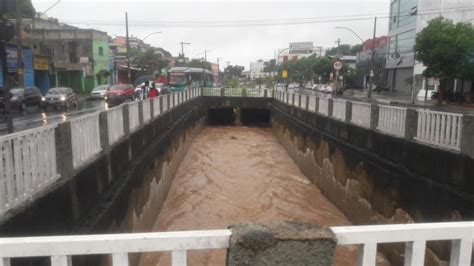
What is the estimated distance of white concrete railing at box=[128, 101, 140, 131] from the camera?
9570 millimetres

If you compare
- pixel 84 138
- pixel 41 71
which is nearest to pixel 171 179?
pixel 84 138

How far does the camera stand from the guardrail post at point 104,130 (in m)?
6.78

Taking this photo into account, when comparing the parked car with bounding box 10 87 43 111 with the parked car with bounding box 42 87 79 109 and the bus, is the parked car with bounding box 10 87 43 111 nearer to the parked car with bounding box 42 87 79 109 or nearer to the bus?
the parked car with bounding box 42 87 79 109

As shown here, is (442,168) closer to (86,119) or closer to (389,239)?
(389,239)

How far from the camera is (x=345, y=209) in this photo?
10.9 meters

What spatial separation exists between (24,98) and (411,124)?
25.6 m

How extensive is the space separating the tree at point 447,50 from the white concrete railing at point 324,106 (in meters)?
23.1

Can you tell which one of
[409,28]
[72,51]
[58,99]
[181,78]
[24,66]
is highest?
[409,28]

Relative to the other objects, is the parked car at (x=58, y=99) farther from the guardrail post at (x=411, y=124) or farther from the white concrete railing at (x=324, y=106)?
the guardrail post at (x=411, y=124)

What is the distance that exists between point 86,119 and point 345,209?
7381 millimetres

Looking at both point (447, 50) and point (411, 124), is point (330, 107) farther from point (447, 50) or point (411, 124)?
point (447, 50)

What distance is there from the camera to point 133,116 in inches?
395

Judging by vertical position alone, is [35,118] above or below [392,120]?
below

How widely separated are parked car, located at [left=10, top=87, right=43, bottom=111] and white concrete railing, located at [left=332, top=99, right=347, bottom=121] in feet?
68.8
